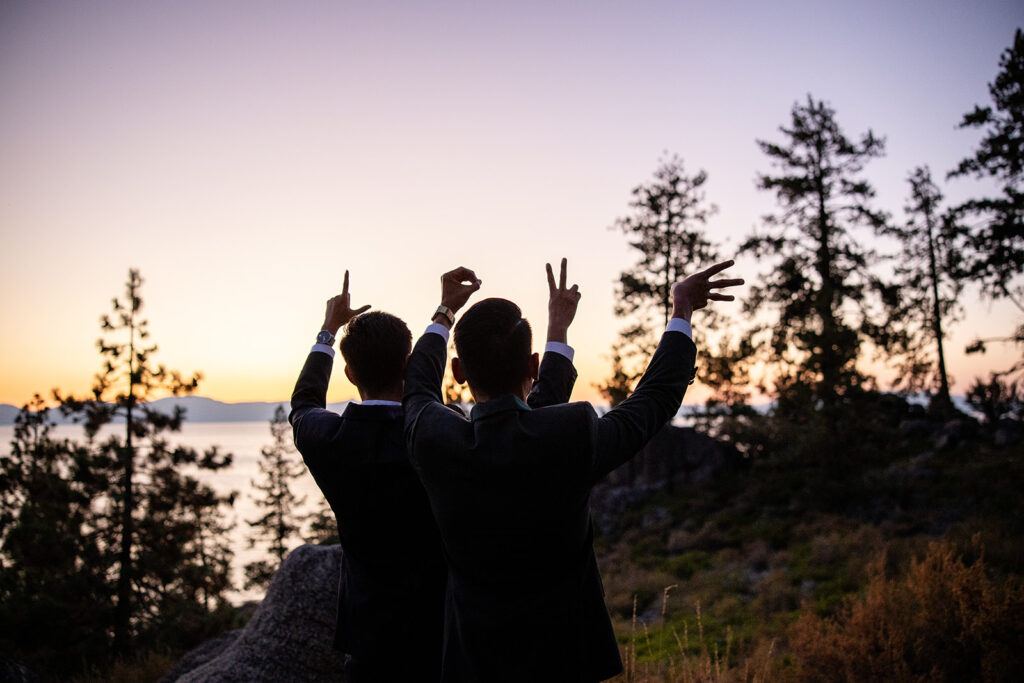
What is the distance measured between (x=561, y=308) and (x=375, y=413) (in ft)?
2.86

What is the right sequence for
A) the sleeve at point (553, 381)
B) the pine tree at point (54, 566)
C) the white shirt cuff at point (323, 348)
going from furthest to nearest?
1. the pine tree at point (54, 566)
2. the white shirt cuff at point (323, 348)
3. the sleeve at point (553, 381)

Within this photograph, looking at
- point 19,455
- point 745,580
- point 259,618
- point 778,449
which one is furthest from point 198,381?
point 778,449

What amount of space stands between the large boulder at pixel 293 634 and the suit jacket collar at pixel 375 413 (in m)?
3.42

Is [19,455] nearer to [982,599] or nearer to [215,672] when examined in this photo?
[215,672]

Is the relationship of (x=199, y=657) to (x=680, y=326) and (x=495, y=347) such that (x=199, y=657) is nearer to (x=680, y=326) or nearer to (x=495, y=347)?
(x=495, y=347)

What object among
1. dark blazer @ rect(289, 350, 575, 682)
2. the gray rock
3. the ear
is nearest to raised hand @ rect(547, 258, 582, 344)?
dark blazer @ rect(289, 350, 575, 682)

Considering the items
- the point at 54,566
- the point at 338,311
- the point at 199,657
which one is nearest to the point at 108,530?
the point at 54,566

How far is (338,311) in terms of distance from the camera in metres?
3.00

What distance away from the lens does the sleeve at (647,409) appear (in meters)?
1.86

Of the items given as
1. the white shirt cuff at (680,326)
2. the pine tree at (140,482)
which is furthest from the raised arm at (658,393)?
the pine tree at (140,482)

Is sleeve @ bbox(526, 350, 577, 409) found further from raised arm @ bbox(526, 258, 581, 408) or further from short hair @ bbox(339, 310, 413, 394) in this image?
short hair @ bbox(339, 310, 413, 394)

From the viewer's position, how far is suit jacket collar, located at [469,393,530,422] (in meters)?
1.88

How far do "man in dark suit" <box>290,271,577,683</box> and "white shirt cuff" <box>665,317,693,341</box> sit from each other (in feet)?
1.36

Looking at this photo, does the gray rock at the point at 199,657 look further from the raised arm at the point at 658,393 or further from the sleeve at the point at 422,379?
the raised arm at the point at 658,393
